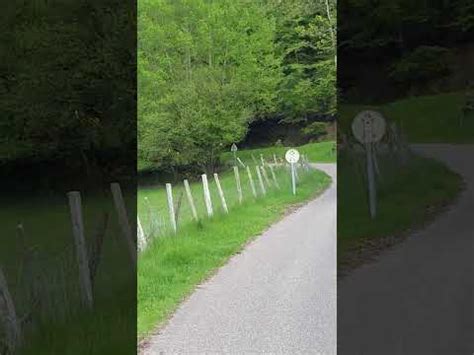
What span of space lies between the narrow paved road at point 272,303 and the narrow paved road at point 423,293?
21 centimetres

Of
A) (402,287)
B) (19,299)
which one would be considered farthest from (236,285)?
(19,299)

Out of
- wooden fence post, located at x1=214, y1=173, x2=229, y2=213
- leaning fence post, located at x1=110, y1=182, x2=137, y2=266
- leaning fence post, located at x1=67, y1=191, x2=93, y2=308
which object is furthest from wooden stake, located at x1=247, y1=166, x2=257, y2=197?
leaning fence post, located at x1=67, y1=191, x2=93, y2=308

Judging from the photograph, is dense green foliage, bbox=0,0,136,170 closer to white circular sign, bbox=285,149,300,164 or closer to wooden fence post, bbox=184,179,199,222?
wooden fence post, bbox=184,179,199,222

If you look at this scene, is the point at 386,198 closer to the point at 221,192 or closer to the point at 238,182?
the point at 238,182

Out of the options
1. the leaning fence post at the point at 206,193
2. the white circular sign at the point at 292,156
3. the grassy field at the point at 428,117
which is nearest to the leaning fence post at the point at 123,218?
the leaning fence post at the point at 206,193

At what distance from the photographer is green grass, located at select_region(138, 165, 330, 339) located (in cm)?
357

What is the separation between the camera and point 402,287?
10.6ft

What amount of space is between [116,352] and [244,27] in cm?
193

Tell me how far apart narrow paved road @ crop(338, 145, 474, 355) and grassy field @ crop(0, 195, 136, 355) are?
4.01 feet

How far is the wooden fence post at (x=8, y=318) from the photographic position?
3.11 metres

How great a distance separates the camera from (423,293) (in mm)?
3219

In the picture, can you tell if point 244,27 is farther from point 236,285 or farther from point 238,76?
point 236,285

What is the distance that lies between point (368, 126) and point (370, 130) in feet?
0.08

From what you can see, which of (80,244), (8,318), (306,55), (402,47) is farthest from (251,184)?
(8,318)
